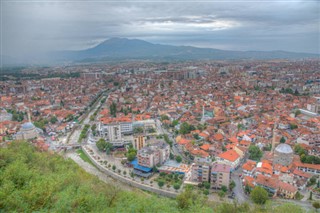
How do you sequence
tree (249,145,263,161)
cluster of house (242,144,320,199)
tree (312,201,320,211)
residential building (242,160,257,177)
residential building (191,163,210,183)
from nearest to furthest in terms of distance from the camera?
tree (312,201,320,211) → cluster of house (242,144,320,199) → residential building (191,163,210,183) → residential building (242,160,257,177) → tree (249,145,263,161)

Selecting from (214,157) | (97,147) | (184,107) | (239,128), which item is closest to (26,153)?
(97,147)

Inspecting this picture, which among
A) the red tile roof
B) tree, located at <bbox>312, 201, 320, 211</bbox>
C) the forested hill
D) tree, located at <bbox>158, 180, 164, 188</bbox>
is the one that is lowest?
tree, located at <bbox>158, 180, 164, 188</bbox>

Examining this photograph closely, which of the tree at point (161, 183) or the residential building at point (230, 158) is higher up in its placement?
the residential building at point (230, 158)

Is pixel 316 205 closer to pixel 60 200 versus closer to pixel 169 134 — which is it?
pixel 60 200

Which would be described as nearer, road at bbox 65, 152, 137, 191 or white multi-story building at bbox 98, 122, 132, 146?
road at bbox 65, 152, 137, 191

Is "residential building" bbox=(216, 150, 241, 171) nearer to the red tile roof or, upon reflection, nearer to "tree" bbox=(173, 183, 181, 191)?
the red tile roof

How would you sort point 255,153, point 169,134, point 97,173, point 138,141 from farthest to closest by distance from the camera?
point 169,134 → point 138,141 → point 255,153 → point 97,173

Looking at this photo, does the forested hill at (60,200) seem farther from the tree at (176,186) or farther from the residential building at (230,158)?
the residential building at (230,158)

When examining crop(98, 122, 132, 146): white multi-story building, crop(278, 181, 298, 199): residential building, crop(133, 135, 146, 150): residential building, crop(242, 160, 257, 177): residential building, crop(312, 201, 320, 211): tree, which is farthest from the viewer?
crop(98, 122, 132, 146): white multi-story building

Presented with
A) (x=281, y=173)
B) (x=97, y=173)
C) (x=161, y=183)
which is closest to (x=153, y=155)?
(x=161, y=183)

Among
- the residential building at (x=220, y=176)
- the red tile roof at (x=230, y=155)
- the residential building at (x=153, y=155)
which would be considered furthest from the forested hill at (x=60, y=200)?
the red tile roof at (x=230, y=155)

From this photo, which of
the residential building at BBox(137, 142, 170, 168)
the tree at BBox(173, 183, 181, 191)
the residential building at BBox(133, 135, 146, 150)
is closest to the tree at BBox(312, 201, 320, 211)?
the tree at BBox(173, 183, 181, 191)
